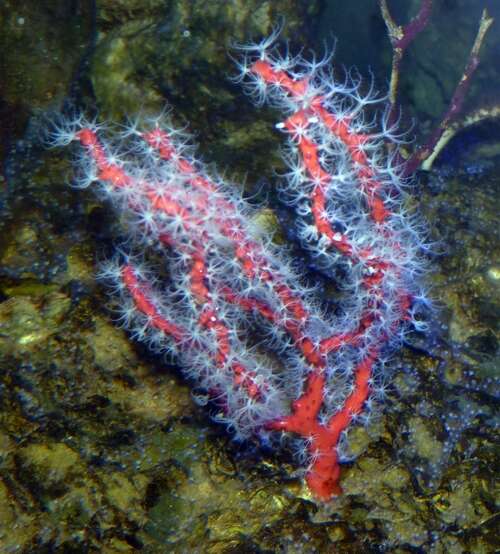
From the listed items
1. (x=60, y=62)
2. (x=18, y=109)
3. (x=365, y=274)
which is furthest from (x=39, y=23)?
(x=365, y=274)

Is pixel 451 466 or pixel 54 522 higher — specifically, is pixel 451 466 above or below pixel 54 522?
above

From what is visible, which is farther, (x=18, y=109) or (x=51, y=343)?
(x=18, y=109)

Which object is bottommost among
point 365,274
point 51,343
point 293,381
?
point 51,343

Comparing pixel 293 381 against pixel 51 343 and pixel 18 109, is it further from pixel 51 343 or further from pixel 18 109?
pixel 18 109

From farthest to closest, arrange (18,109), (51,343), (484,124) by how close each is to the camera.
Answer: (484,124)
(18,109)
(51,343)

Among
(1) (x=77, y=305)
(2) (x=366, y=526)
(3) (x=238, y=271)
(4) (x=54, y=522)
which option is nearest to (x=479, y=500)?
(2) (x=366, y=526)

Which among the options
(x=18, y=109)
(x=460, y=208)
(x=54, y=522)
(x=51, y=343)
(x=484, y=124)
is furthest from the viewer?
(x=484, y=124)
